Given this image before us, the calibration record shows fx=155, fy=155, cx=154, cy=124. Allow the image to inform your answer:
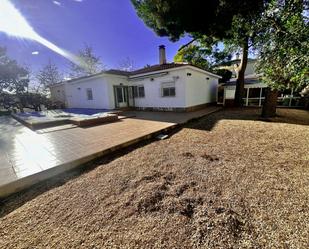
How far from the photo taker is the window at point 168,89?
10.8m

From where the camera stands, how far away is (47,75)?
2734cm

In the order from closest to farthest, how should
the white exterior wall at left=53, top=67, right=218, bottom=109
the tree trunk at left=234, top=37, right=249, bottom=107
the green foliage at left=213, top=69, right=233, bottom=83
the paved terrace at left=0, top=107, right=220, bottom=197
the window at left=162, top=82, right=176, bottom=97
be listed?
the paved terrace at left=0, top=107, right=220, bottom=197
the white exterior wall at left=53, top=67, right=218, bottom=109
the window at left=162, top=82, right=176, bottom=97
the tree trunk at left=234, top=37, right=249, bottom=107
the green foliage at left=213, top=69, right=233, bottom=83

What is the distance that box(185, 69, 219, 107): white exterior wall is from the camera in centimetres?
1069

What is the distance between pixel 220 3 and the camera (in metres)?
7.07

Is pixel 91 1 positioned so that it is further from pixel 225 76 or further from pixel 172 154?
pixel 225 76

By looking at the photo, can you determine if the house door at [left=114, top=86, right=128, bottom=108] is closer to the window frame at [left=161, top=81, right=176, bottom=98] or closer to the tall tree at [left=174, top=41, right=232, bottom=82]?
the window frame at [left=161, top=81, right=176, bottom=98]

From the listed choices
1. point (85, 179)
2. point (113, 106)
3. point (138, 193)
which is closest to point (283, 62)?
point (138, 193)

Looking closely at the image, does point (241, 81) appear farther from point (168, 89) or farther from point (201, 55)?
point (201, 55)

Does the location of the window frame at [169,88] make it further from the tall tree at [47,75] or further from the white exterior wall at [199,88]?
the tall tree at [47,75]

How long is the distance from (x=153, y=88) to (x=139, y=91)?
1658 mm

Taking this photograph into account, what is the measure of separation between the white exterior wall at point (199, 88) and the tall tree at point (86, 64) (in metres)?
24.5

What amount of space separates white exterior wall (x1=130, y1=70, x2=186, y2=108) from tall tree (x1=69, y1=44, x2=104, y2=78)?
69.6 ft

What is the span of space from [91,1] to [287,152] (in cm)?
1281

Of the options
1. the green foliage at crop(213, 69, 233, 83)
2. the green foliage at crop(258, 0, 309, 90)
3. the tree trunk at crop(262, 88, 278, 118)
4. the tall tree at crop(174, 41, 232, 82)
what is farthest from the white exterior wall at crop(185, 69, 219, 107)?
the green foliage at crop(258, 0, 309, 90)
